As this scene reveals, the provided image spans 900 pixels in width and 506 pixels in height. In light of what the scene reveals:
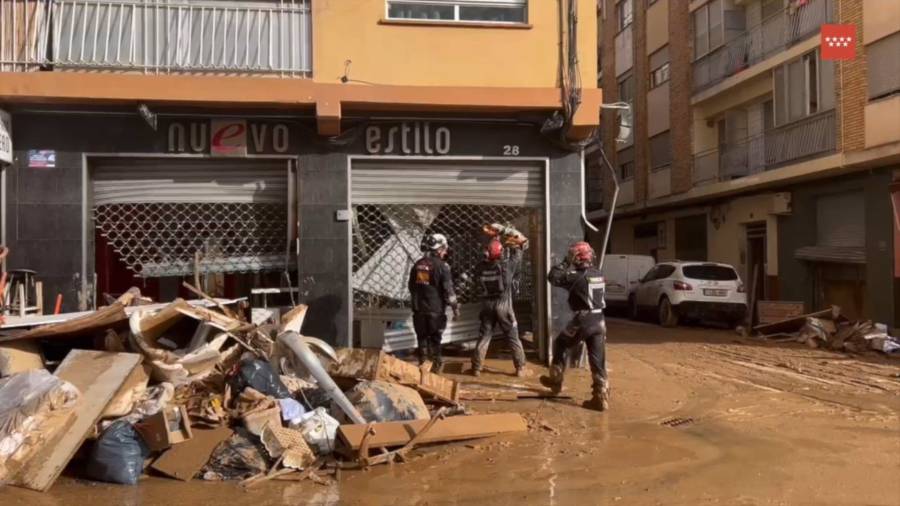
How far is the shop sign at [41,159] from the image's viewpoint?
27.9ft

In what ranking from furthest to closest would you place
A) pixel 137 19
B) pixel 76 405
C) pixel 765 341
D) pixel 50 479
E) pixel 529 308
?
pixel 765 341, pixel 529 308, pixel 137 19, pixel 76 405, pixel 50 479

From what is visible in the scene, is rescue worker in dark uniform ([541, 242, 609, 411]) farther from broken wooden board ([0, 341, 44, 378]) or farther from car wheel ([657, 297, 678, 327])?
car wheel ([657, 297, 678, 327])

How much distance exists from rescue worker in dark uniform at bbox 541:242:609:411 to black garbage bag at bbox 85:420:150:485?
3.95 meters

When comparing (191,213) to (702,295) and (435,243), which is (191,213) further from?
(702,295)

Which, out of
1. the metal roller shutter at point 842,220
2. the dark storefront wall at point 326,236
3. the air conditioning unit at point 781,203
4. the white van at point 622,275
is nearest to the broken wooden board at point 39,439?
the dark storefront wall at point 326,236

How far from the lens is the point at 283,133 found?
29.2 ft

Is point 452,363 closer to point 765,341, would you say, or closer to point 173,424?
point 173,424

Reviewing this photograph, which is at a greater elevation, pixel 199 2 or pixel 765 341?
pixel 199 2

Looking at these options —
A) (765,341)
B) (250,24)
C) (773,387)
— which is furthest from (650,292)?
(250,24)

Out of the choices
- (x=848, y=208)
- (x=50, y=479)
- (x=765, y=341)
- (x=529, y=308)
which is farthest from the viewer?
(x=848, y=208)

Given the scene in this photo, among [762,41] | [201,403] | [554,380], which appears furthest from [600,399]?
[762,41]

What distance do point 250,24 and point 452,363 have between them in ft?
15.2

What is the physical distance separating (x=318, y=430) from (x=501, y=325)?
3537 mm

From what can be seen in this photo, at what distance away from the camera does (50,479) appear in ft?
16.5
